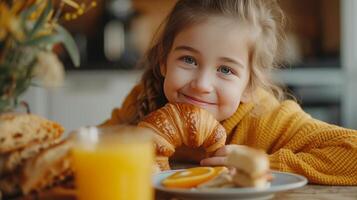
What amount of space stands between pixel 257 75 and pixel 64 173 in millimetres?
734

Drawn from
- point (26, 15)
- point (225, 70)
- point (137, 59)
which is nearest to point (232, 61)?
point (225, 70)

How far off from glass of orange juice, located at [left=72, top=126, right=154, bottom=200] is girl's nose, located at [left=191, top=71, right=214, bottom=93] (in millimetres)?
551

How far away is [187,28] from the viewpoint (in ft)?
4.80

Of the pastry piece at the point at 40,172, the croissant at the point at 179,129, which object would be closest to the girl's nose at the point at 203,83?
the croissant at the point at 179,129

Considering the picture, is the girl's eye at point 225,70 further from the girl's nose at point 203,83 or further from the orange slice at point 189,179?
the orange slice at point 189,179

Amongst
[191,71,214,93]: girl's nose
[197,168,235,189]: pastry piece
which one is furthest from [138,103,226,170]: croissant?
[197,168,235,189]: pastry piece

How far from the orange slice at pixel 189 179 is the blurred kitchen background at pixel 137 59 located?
267cm

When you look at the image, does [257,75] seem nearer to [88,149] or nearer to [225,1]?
[225,1]

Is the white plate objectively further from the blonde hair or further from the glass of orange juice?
the blonde hair

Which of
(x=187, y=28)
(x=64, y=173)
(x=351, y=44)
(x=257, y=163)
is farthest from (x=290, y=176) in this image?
(x=351, y=44)

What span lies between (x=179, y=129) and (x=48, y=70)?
1.42ft

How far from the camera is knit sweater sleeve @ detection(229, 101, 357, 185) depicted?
4.04ft

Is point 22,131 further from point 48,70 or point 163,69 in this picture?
point 163,69

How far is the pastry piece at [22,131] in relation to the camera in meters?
0.93
